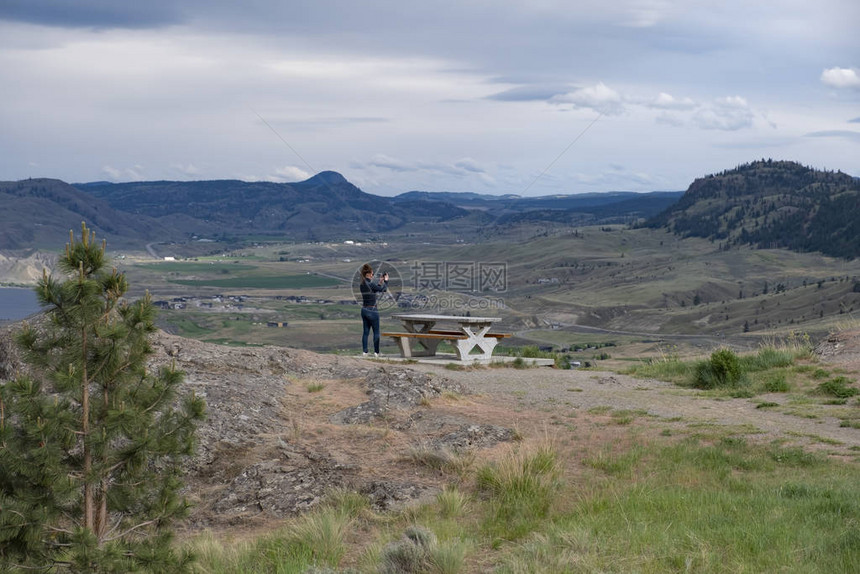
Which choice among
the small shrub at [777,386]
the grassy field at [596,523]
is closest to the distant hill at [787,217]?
the small shrub at [777,386]

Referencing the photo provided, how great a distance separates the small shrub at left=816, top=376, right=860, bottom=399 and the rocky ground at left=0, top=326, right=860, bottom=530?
680 millimetres

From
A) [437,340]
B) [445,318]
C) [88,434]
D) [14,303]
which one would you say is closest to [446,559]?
[88,434]

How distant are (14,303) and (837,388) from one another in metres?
120

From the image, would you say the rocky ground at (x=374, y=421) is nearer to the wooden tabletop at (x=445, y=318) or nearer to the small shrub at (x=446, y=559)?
the small shrub at (x=446, y=559)

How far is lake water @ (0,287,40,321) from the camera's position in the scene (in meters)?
92.5

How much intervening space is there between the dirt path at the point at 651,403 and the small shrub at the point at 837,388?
57 cm

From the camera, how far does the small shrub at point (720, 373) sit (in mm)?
12656

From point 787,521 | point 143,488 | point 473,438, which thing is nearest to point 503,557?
point 787,521

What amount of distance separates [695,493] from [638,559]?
1.61m

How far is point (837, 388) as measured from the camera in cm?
1143

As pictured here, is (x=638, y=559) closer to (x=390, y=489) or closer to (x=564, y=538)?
(x=564, y=538)

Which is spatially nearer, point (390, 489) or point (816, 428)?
point (390, 489)

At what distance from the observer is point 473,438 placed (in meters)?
8.55

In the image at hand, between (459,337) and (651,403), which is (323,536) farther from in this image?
(459,337)
